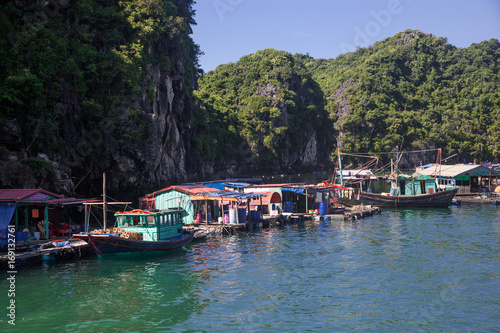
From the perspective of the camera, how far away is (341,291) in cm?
2000

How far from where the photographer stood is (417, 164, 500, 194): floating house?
198 feet

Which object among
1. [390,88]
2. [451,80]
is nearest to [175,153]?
[390,88]

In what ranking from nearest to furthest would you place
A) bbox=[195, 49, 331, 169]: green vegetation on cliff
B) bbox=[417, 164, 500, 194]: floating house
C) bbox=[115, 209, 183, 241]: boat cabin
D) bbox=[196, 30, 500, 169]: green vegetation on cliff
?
bbox=[115, 209, 183, 241]: boat cabin < bbox=[417, 164, 500, 194]: floating house < bbox=[195, 49, 331, 169]: green vegetation on cliff < bbox=[196, 30, 500, 169]: green vegetation on cliff

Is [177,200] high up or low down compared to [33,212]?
up

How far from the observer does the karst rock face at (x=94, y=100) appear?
34875 millimetres

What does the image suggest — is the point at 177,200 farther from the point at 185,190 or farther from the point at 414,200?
the point at 414,200

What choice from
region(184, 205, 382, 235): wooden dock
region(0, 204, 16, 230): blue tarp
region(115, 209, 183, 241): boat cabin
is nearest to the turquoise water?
region(115, 209, 183, 241): boat cabin

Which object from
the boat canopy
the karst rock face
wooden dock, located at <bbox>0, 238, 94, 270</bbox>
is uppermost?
the karst rock face

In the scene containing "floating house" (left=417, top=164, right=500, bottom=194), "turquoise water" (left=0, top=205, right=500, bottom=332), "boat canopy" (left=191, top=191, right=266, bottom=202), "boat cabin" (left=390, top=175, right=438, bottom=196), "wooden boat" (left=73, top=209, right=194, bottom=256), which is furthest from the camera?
"floating house" (left=417, top=164, right=500, bottom=194)

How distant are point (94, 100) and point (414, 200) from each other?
40.1 m

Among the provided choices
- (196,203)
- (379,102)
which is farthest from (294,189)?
(379,102)

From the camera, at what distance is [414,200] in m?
53.6

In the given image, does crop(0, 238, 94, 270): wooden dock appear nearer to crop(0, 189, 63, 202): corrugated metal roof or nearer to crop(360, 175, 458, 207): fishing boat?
crop(0, 189, 63, 202): corrugated metal roof

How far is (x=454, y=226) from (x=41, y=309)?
34.2 m
